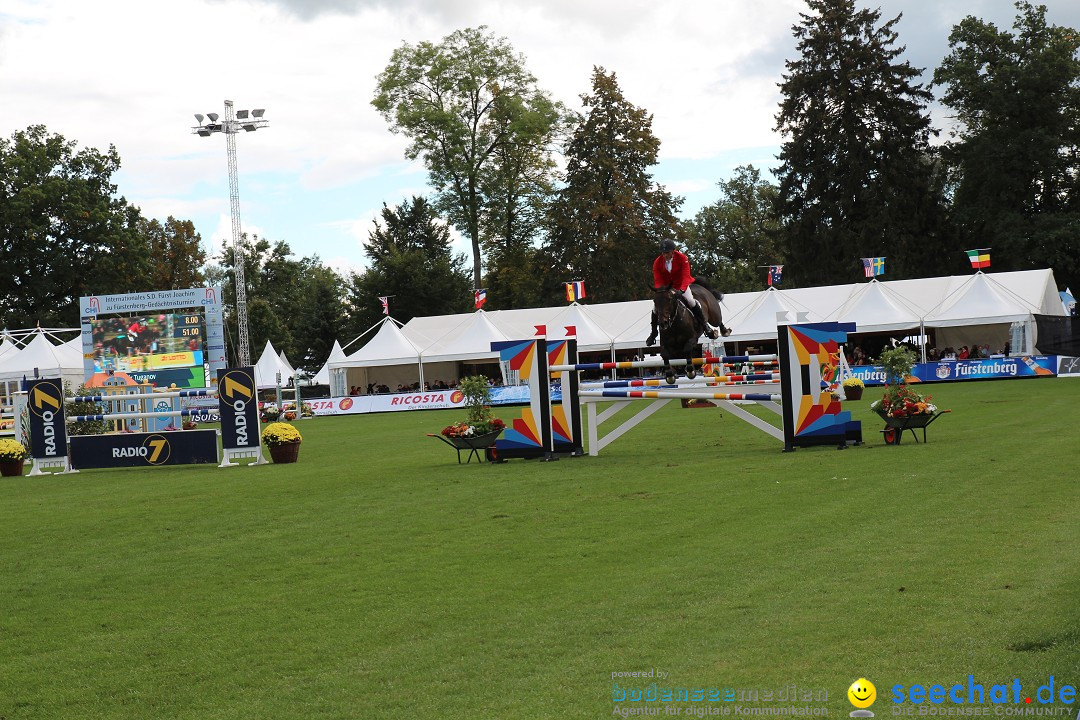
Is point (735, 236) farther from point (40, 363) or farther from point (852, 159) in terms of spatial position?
point (40, 363)

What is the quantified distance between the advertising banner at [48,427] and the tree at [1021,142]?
45080mm

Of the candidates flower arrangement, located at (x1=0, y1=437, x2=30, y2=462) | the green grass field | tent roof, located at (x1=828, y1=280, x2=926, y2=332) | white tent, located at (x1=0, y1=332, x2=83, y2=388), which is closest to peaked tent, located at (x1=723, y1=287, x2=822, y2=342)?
tent roof, located at (x1=828, y1=280, x2=926, y2=332)

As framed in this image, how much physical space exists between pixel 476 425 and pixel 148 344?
71.1 ft

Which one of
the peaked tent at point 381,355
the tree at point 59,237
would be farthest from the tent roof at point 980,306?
the tree at point 59,237

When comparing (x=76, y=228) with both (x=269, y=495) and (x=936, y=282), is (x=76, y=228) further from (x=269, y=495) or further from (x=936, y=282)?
(x=269, y=495)

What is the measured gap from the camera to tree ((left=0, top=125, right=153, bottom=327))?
59000 millimetres

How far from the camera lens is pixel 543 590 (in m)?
6.97

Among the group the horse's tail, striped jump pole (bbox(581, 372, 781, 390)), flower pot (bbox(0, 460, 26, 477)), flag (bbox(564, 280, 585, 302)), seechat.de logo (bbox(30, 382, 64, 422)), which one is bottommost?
flower pot (bbox(0, 460, 26, 477))

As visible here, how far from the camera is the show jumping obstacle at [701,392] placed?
16.1m

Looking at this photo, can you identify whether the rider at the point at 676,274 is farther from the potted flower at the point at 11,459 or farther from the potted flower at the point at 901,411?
the potted flower at the point at 11,459

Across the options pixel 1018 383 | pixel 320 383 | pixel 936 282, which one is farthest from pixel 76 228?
pixel 1018 383

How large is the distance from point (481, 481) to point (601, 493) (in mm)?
2564

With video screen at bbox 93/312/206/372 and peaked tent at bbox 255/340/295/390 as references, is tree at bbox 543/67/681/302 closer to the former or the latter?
peaked tent at bbox 255/340/295/390

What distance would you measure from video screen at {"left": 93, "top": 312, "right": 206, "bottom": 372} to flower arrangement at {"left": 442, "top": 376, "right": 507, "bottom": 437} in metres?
20.1
